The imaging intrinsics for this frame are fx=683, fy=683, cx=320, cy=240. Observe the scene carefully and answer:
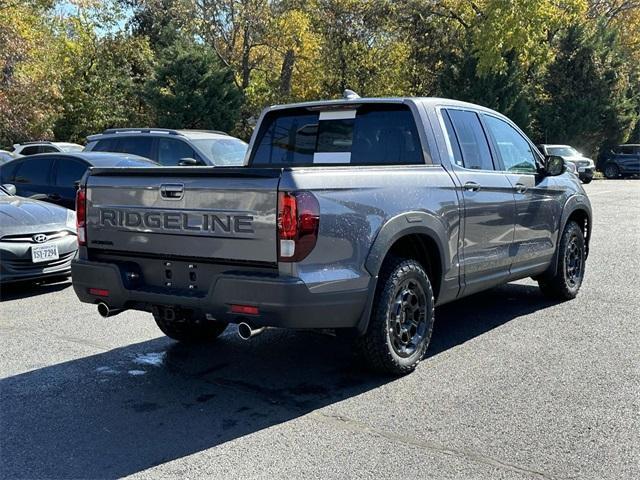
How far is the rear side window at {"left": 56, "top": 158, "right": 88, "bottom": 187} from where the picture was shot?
1041 centimetres

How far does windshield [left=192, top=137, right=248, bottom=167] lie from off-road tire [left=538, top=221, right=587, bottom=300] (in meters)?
6.10

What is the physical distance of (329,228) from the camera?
410 centimetres

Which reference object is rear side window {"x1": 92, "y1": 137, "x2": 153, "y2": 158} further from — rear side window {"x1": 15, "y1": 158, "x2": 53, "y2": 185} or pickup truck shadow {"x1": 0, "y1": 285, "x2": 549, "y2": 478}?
pickup truck shadow {"x1": 0, "y1": 285, "x2": 549, "y2": 478}

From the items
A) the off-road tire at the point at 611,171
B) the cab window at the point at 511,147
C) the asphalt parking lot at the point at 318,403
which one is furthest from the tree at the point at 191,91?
the cab window at the point at 511,147

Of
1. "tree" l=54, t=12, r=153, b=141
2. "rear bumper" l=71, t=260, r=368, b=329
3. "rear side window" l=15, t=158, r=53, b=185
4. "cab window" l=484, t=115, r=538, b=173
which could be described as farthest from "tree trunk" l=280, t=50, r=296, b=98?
"rear bumper" l=71, t=260, r=368, b=329

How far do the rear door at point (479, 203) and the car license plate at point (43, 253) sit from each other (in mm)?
4790

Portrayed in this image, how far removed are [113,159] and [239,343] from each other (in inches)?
228

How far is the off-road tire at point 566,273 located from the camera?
6.93 m

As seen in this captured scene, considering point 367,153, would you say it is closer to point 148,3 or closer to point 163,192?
point 163,192

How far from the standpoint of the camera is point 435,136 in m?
5.28

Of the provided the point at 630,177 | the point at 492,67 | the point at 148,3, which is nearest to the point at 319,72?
the point at 492,67

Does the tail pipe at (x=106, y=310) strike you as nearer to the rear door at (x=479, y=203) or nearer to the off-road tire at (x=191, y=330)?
the off-road tire at (x=191, y=330)

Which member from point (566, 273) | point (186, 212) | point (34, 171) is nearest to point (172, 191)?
point (186, 212)

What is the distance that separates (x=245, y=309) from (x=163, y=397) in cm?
96
